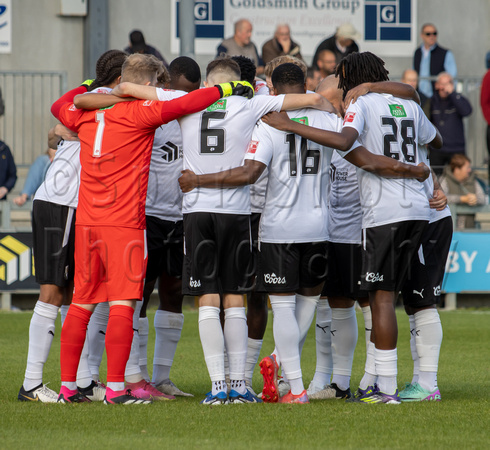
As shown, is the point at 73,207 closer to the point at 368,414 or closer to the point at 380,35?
the point at 368,414

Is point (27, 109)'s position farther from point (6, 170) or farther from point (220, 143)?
point (220, 143)

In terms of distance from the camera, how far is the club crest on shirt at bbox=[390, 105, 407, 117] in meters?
6.12

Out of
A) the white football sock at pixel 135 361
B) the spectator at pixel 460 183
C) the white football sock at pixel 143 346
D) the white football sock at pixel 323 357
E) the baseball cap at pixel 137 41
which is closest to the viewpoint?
the white football sock at pixel 135 361

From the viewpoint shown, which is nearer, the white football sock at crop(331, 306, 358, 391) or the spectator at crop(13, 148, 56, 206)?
the white football sock at crop(331, 306, 358, 391)

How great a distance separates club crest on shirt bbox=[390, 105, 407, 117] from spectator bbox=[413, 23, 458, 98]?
9882mm

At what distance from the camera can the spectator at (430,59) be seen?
15.8 meters

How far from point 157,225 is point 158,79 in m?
1.04

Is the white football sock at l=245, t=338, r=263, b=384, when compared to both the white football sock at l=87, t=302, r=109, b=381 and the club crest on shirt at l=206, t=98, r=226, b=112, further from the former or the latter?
the club crest on shirt at l=206, t=98, r=226, b=112

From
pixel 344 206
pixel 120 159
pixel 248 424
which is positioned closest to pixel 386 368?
pixel 248 424

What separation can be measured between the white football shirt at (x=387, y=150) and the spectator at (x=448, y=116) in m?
8.86

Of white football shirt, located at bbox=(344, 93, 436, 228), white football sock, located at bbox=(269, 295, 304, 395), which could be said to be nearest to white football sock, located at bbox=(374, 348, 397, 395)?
white football sock, located at bbox=(269, 295, 304, 395)

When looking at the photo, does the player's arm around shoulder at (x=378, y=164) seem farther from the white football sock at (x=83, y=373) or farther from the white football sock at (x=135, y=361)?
the white football sock at (x=83, y=373)

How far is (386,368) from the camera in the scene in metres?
5.93

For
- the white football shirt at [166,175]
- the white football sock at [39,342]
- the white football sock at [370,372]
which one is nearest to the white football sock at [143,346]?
the white football sock at [39,342]
